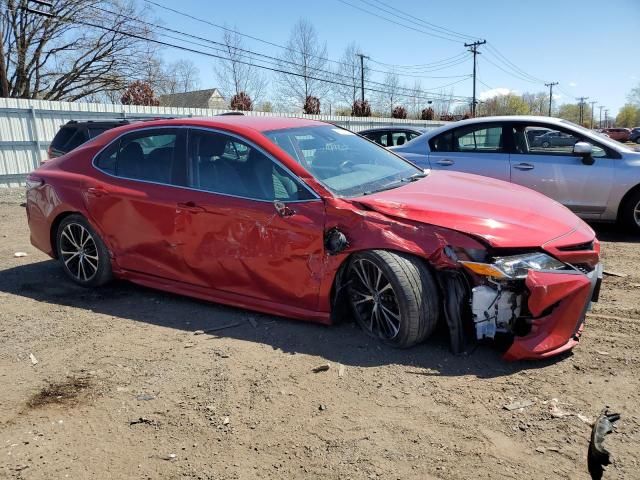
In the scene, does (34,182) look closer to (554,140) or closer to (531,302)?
(531,302)

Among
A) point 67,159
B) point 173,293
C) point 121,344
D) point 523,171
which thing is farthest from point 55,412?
point 523,171

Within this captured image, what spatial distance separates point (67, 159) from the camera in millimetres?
5156

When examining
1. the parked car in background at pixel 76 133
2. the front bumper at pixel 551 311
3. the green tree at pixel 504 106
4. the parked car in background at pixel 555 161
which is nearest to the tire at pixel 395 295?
the front bumper at pixel 551 311

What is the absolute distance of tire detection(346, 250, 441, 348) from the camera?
11.0 ft

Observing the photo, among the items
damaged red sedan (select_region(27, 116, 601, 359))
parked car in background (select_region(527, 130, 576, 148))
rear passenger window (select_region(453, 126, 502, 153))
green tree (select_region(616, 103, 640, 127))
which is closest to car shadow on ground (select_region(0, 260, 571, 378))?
damaged red sedan (select_region(27, 116, 601, 359))

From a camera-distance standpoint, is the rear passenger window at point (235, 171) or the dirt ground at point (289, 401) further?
the rear passenger window at point (235, 171)

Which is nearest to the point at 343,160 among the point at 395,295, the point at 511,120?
the point at 395,295

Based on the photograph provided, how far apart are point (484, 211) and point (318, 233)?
116 cm

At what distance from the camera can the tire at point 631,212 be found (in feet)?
21.4

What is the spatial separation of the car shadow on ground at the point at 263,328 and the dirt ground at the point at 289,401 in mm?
17

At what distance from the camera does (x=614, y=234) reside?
6844 millimetres

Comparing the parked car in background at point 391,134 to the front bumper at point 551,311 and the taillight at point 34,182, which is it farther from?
the front bumper at point 551,311

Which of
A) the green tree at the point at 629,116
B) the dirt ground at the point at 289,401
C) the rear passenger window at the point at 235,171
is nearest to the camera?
the dirt ground at the point at 289,401

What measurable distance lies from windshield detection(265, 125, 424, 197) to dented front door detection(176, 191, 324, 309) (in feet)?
1.20
